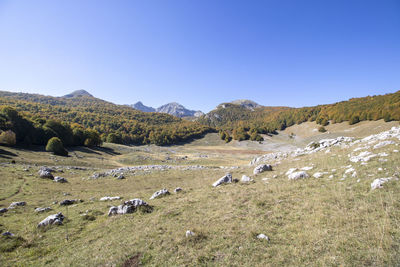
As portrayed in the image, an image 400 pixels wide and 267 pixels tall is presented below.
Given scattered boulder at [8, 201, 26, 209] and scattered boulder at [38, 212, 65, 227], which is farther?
scattered boulder at [8, 201, 26, 209]

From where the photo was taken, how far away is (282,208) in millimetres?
8188

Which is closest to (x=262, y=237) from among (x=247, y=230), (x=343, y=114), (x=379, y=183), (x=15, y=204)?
(x=247, y=230)

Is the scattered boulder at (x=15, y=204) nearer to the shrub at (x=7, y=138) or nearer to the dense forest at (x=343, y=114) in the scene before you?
the shrub at (x=7, y=138)

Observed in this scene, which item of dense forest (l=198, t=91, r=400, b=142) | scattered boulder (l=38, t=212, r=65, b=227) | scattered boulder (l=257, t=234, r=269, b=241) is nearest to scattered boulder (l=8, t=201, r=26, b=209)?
scattered boulder (l=38, t=212, r=65, b=227)

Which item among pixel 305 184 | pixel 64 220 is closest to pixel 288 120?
pixel 305 184

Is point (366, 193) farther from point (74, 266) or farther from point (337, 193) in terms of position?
point (74, 266)

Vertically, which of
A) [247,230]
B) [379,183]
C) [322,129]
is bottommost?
[247,230]

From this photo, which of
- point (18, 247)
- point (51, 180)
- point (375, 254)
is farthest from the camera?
point (51, 180)

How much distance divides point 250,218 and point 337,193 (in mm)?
5128

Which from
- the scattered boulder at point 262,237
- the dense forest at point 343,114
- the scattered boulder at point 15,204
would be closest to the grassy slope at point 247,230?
the scattered boulder at point 262,237

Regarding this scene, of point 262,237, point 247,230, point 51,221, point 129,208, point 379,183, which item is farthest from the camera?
point 129,208

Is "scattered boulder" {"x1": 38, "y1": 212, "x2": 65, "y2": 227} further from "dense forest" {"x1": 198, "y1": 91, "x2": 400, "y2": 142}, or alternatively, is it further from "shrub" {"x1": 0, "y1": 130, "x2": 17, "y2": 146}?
"dense forest" {"x1": 198, "y1": 91, "x2": 400, "y2": 142}

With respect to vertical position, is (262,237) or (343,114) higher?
(343,114)

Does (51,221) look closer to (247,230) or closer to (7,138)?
(247,230)
